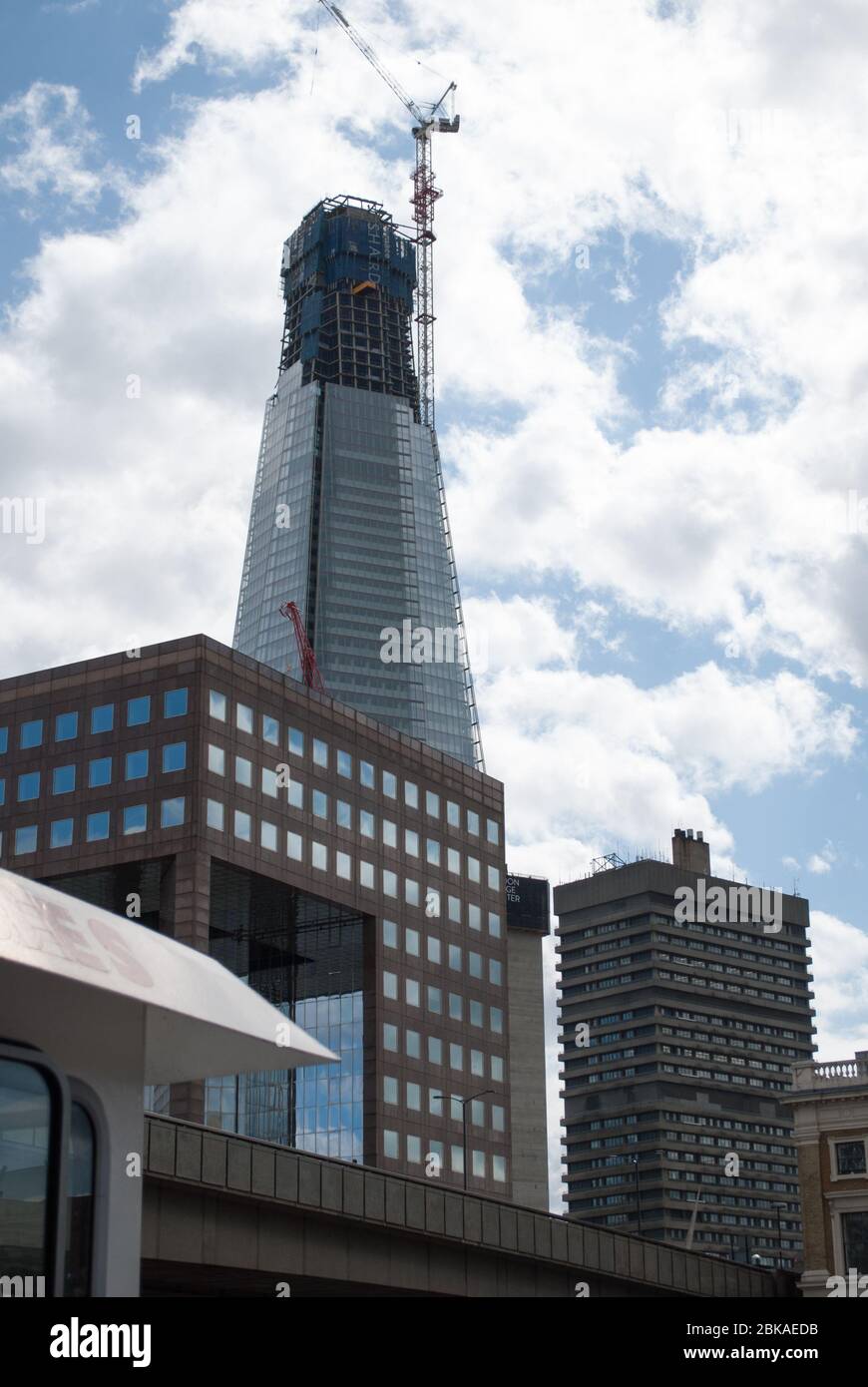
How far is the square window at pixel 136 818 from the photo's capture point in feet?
327

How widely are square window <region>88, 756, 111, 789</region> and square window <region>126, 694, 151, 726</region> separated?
2.56 meters

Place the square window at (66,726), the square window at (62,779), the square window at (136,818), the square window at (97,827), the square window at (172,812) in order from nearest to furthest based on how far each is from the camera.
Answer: the square window at (172,812) → the square window at (136,818) → the square window at (97,827) → the square window at (62,779) → the square window at (66,726)

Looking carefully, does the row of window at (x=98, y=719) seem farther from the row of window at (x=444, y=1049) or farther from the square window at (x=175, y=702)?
Answer: the row of window at (x=444, y=1049)

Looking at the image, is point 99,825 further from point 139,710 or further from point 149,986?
point 149,986

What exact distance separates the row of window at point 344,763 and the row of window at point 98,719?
81.6 inches

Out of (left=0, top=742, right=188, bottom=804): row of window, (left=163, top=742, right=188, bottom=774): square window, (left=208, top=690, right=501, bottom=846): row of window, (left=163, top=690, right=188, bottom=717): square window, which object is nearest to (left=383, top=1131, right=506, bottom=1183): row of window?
(left=208, top=690, right=501, bottom=846): row of window

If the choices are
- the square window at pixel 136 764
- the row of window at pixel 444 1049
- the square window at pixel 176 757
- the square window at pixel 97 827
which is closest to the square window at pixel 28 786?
the square window at pixel 97 827

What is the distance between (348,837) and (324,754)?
5.48 meters

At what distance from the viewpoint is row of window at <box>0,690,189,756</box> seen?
334 feet

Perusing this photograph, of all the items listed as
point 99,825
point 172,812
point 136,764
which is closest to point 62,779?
point 99,825

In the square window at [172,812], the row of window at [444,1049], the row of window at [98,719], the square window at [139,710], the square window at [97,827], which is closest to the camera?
the square window at [172,812]

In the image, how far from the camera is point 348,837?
11244 cm

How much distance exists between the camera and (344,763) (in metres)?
114

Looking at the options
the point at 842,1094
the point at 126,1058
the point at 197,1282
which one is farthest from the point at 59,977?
the point at 842,1094
